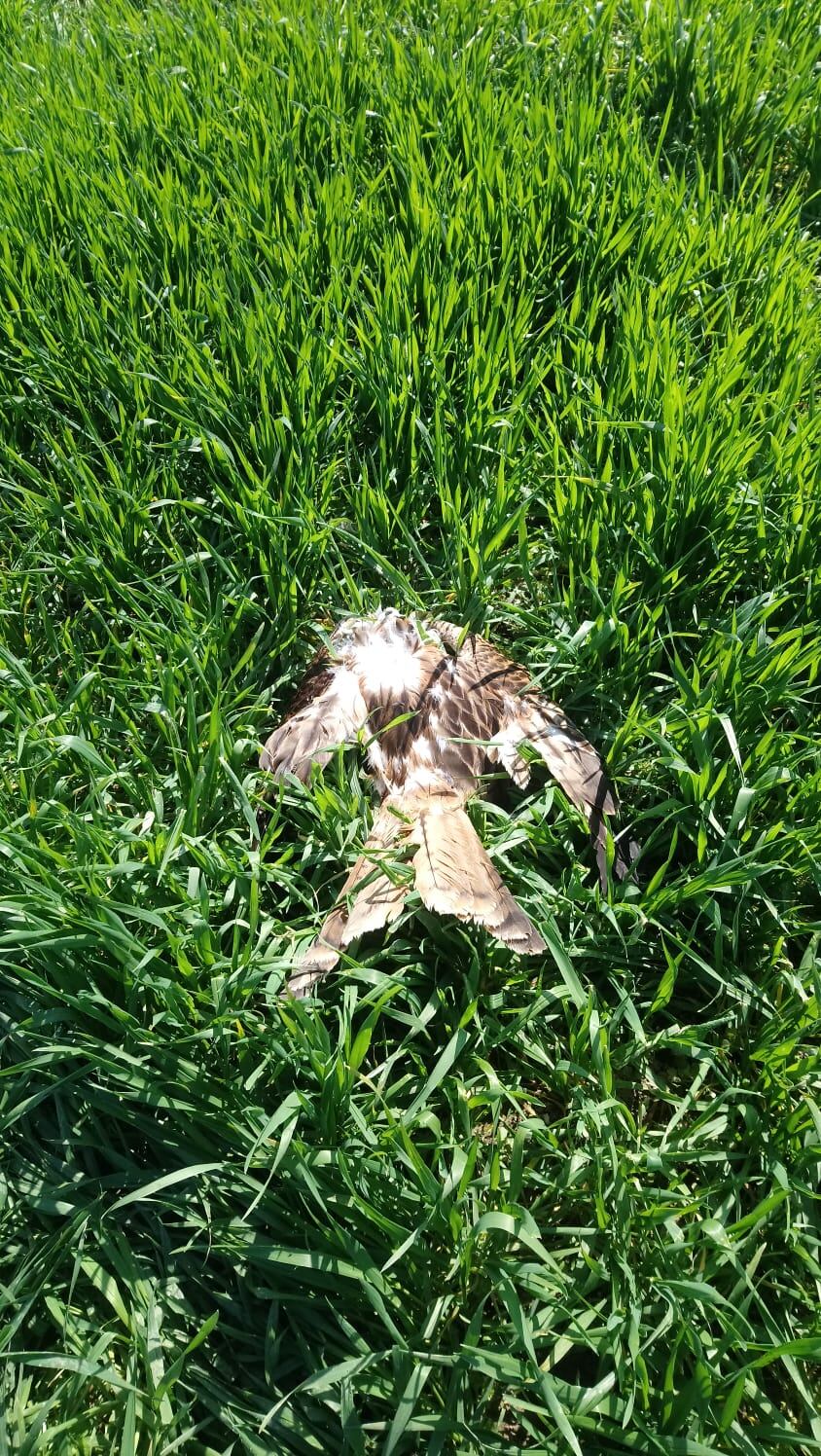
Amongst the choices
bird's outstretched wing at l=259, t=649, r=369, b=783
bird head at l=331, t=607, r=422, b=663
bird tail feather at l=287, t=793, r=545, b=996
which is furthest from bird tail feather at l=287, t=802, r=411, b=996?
bird head at l=331, t=607, r=422, b=663

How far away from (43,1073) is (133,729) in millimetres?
633

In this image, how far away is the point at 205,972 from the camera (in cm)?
158

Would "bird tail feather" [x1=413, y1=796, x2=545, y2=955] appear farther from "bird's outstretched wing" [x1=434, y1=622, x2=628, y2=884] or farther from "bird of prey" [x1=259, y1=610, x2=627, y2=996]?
"bird's outstretched wing" [x1=434, y1=622, x2=628, y2=884]

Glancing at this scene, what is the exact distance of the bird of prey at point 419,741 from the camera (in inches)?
63.2

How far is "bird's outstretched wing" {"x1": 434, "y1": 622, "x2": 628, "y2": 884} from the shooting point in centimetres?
174

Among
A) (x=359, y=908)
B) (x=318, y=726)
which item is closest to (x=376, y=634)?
(x=318, y=726)

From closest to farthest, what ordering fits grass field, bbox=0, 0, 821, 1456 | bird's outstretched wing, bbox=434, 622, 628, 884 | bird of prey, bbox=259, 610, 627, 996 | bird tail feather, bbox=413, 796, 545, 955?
grass field, bbox=0, 0, 821, 1456, bird tail feather, bbox=413, 796, 545, 955, bird of prey, bbox=259, 610, 627, 996, bird's outstretched wing, bbox=434, 622, 628, 884

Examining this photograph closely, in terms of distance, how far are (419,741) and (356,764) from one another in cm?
13

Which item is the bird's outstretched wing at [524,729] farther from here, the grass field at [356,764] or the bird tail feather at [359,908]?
the bird tail feather at [359,908]

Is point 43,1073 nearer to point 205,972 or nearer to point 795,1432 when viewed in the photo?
point 205,972

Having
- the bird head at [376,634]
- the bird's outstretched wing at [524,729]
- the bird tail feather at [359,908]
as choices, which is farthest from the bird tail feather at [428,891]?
the bird head at [376,634]

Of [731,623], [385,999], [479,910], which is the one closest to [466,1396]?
[385,999]

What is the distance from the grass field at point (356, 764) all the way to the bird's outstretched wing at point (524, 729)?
0.05 meters

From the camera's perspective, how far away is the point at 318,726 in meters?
1.84
